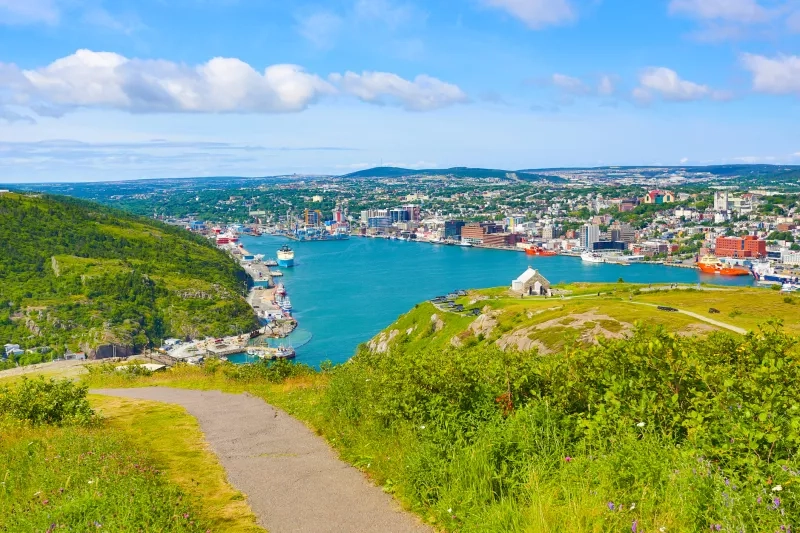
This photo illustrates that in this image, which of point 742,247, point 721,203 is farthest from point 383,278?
point 721,203

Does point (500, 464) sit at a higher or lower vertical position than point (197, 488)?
higher

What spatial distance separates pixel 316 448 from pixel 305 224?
128m

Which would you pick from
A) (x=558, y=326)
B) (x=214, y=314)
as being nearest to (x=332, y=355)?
(x=214, y=314)

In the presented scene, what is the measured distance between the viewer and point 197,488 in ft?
14.5

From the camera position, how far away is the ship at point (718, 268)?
6912cm

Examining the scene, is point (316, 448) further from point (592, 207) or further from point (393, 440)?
point (592, 207)

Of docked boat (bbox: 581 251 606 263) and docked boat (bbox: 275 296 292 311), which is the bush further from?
docked boat (bbox: 581 251 606 263)

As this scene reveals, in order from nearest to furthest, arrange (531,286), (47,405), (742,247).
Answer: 1. (47,405)
2. (531,286)
3. (742,247)

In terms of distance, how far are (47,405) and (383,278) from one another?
59.5 m

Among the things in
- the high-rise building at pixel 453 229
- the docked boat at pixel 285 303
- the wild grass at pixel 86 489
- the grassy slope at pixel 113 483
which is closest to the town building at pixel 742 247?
the high-rise building at pixel 453 229

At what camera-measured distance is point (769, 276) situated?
6456 cm

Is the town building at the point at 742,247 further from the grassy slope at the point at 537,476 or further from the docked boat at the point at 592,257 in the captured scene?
the grassy slope at the point at 537,476

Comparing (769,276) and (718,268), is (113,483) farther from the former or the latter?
(718,268)

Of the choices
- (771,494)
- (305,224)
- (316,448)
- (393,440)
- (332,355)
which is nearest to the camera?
(771,494)
